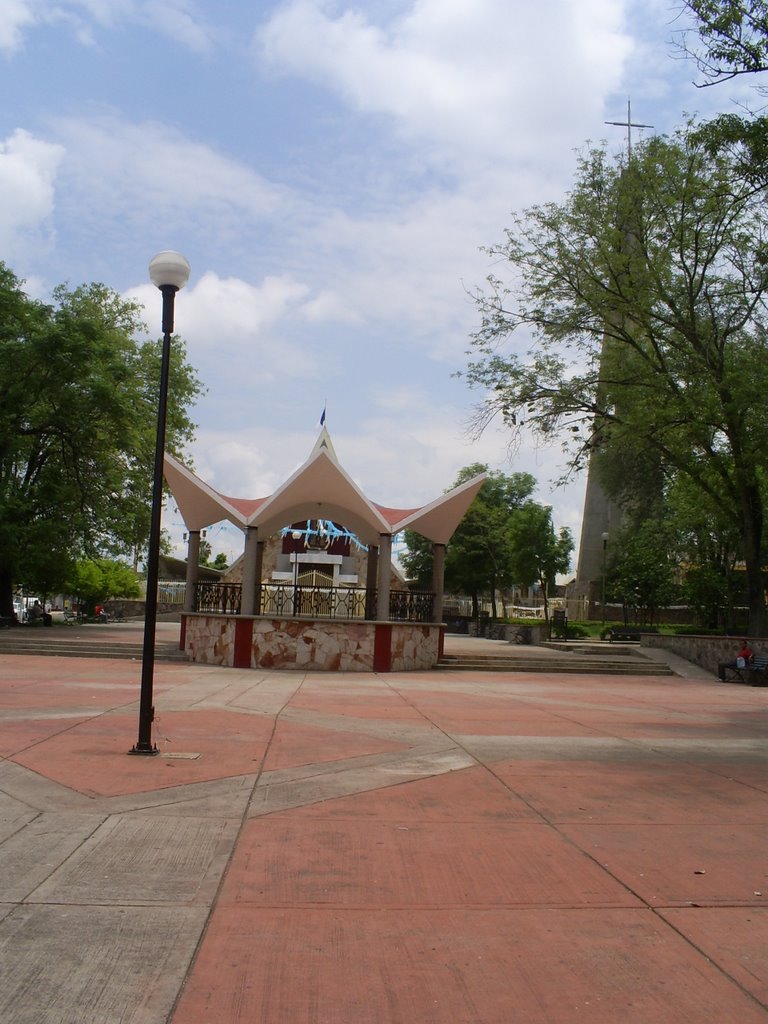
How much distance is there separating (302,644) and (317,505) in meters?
4.78

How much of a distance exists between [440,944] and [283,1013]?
100 centimetres

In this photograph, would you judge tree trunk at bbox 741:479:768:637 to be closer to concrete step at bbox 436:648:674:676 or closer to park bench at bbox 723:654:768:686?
park bench at bbox 723:654:768:686

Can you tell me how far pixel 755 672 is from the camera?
22297 millimetres

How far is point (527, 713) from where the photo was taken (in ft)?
43.4

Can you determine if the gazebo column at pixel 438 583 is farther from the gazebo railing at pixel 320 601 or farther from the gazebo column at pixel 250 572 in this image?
the gazebo column at pixel 250 572

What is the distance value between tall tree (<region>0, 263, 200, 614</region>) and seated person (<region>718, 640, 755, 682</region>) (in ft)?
63.1

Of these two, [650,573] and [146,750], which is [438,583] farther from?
[650,573]

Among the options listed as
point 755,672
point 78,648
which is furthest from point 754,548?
point 78,648

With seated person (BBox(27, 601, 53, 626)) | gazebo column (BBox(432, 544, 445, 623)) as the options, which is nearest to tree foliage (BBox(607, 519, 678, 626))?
gazebo column (BBox(432, 544, 445, 623))

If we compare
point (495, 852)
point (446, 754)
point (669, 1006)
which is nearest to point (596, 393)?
point (446, 754)

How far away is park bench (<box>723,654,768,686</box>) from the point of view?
22.2 m

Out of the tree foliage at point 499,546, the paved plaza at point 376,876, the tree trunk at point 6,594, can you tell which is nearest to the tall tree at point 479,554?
the tree foliage at point 499,546

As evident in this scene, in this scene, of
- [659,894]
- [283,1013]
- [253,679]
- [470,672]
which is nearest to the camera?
[283,1013]

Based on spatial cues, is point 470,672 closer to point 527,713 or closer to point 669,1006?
point 527,713
